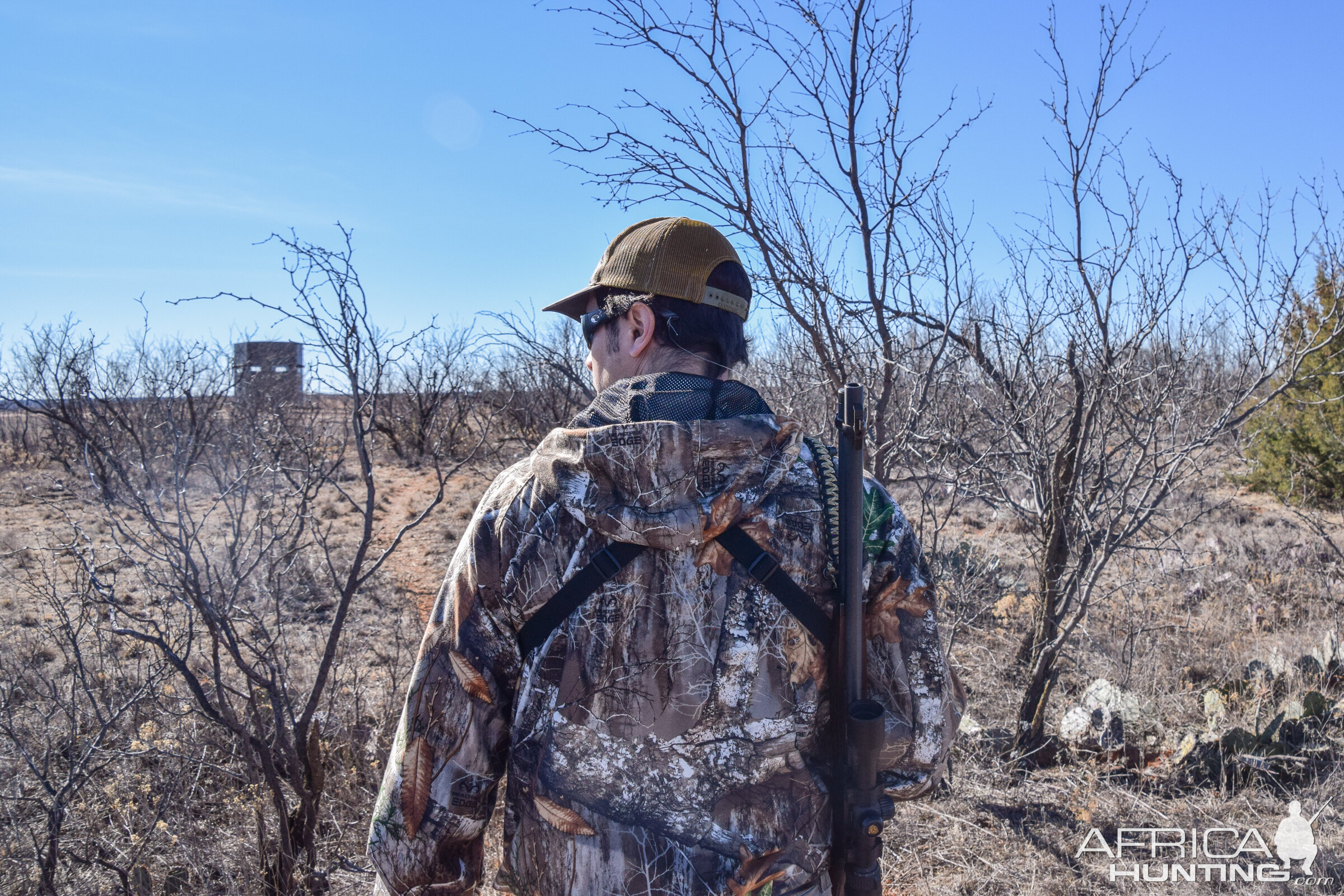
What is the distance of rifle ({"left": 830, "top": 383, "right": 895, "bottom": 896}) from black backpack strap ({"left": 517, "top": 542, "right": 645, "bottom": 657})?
333 millimetres

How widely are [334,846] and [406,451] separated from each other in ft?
68.5

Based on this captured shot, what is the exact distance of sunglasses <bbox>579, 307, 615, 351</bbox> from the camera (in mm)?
1383

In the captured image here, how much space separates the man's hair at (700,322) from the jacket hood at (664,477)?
186 millimetres

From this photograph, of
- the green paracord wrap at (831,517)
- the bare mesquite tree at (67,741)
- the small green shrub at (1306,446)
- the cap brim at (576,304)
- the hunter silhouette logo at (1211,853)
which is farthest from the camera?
the small green shrub at (1306,446)

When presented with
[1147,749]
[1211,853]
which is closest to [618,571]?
[1211,853]

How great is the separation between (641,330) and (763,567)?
0.44 metres

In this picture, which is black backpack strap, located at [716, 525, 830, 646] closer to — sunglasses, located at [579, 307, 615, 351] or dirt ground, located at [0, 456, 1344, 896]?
sunglasses, located at [579, 307, 615, 351]

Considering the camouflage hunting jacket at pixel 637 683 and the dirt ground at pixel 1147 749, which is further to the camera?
the dirt ground at pixel 1147 749

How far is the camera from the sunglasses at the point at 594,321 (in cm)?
138

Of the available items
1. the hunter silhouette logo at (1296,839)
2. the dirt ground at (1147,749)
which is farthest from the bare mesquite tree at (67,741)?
the hunter silhouette logo at (1296,839)

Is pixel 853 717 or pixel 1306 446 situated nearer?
pixel 853 717

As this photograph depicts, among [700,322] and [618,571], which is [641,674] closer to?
[618,571]

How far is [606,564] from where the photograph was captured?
1.21 m

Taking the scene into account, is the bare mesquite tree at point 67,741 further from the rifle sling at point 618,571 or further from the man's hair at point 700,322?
the man's hair at point 700,322
